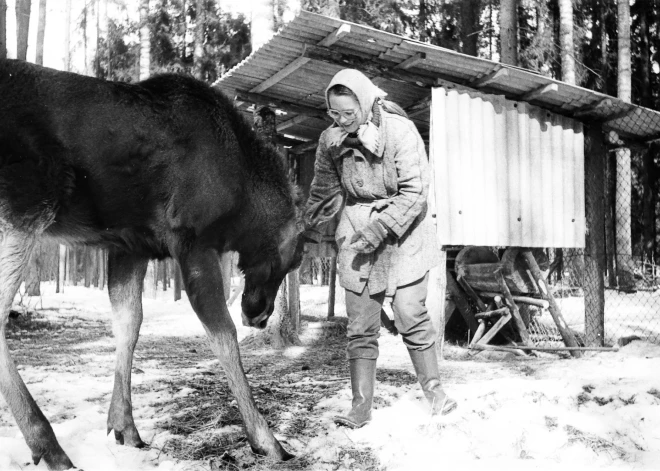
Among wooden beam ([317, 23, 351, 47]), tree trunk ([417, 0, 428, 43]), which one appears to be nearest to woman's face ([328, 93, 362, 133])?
wooden beam ([317, 23, 351, 47])

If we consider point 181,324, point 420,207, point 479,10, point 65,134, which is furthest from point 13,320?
point 479,10

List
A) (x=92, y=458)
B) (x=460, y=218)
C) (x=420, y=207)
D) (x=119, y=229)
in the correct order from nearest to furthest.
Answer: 1. (x=92, y=458)
2. (x=119, y=229)
3. (x=420, y=207)
4. (x=460, y=218)

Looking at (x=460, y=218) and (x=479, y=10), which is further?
(x=479, y=10)

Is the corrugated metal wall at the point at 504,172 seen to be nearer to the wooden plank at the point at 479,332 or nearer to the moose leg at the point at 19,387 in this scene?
the wooden plank at the point at 479,332

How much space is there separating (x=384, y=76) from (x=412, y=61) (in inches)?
14.2

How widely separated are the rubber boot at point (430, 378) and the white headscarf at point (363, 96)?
1.35 meters

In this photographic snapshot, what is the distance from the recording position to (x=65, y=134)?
3369 millimetres

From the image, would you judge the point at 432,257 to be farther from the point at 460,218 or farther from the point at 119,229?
the point at 460,218

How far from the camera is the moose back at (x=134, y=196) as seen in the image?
320 cm

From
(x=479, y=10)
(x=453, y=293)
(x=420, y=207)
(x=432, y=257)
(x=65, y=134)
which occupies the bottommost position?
(x=453, y=293)

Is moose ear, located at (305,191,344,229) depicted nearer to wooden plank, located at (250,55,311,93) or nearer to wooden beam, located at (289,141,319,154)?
wooden plank, located at (250,55,311,93)

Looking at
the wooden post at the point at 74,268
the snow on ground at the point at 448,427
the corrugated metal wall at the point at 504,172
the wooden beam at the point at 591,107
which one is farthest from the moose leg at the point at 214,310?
the wooden post at the point at 74,268

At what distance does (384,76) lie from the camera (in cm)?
711

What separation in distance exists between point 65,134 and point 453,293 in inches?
271
